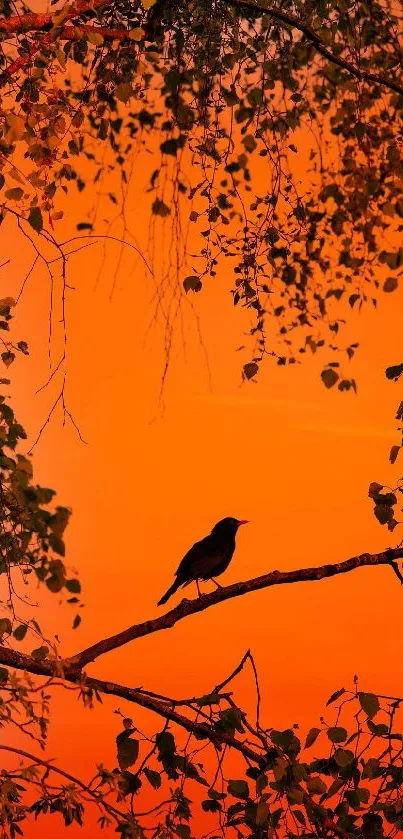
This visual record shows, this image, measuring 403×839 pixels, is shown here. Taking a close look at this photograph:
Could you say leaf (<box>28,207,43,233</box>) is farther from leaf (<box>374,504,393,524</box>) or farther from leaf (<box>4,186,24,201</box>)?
leaf (<box>374,504,393,524</box>)

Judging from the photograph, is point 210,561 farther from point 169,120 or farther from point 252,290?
point 169,120

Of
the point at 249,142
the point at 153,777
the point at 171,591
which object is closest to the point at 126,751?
the point at 153,777

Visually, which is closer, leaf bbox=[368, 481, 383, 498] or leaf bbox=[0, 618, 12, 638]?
leaf bbox=[0, 618, 12, 638]

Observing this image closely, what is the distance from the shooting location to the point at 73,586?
2.11 meters

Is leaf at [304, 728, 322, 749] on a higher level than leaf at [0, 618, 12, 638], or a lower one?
lower

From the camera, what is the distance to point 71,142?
2947 millimetres

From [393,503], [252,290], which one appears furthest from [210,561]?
[393,503]

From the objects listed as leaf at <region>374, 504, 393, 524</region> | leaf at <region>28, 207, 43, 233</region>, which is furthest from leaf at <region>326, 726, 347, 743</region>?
leaf at <region>28, 207, 43, 233</region>

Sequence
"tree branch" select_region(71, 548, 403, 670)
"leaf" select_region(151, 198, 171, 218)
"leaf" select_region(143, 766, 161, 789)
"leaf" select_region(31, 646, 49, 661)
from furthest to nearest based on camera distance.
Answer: "leaf" select_region(151, 198, 171, 218), "tree branch" select_region(71, 548, 403, 670), "leaf" select_region(143, 766, 161, 789), "leaf" select_region(31, 646, 49, 661)

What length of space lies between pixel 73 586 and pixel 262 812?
95 centimetres

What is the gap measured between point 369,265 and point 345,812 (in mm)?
2251

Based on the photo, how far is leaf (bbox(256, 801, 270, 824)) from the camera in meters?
2.73

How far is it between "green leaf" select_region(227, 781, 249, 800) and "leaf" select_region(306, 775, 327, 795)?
0.49ft

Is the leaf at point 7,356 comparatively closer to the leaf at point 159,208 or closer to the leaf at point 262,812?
the leaf at point 159,208
